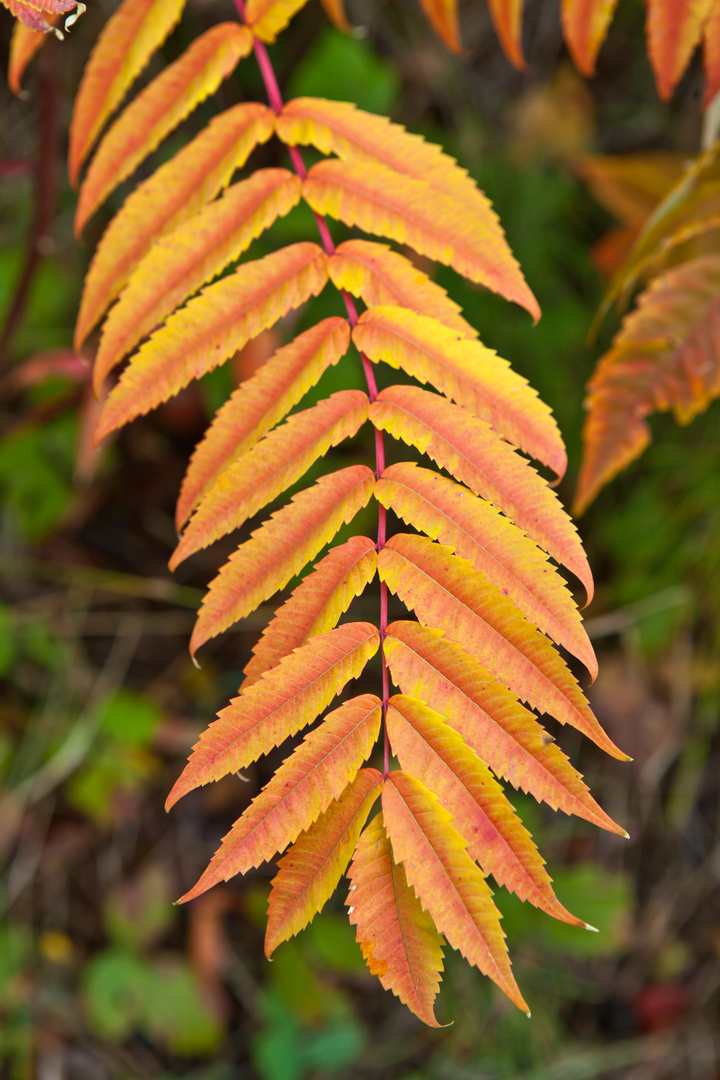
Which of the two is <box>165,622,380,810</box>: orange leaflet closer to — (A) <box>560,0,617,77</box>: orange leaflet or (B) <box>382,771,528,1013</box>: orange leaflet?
(B) <box>382,771,528,1013</box>: orange leaflet

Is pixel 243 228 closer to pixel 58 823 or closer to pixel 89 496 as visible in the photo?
pixel 89 496

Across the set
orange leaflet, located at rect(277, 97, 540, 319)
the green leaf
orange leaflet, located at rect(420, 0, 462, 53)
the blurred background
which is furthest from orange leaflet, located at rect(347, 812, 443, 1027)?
the green leaf

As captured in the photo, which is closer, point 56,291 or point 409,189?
point 409,189

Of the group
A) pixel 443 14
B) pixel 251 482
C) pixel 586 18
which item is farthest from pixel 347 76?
pixel 251 482

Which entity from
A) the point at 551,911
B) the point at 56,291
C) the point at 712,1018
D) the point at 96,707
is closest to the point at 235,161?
the point at 551,911

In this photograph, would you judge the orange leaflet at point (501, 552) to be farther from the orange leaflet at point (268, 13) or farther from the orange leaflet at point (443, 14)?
the orange leaflet at point (443, 14)
